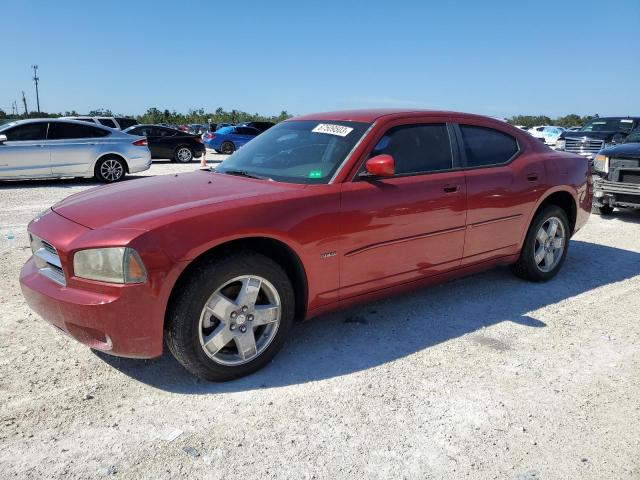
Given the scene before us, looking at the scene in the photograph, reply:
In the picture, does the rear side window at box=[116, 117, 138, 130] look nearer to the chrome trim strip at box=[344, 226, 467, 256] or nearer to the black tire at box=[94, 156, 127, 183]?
the black tire at box=[94, 156, 127, 183]

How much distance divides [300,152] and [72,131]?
363 inches

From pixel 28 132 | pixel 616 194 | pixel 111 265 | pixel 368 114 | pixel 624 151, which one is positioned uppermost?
pixel 28 132

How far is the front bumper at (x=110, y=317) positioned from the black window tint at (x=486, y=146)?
278 centimetres

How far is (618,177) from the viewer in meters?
7.87

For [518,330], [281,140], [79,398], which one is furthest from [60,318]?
[518,330]

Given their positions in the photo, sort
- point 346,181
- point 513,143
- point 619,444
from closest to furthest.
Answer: point 619,444
point 346,181
point 513,143

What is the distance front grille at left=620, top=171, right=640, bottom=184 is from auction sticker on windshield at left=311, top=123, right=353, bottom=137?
19.5ft

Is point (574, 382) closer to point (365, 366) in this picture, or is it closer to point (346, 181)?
point (365, 366)

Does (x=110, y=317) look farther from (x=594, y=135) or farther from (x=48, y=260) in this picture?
(x=594, y=135)

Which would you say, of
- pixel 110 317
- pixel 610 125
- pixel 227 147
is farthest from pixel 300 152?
pixel 227 147

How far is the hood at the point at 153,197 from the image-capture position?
2910 mm

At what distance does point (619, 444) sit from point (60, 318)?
2.96 metres

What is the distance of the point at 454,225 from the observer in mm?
3979

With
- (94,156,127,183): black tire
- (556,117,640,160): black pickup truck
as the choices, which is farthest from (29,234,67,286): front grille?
(556,117,640,160): black pickup truck
